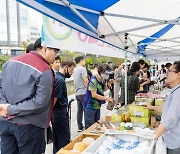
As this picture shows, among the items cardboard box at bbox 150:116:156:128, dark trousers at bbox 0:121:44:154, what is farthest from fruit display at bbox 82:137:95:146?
cardboard box at bbox 150:116:156:128

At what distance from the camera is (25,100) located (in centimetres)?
193

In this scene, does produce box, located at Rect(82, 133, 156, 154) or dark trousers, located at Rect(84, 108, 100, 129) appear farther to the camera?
dark trousers, located at Rect(84, 108, 100, 129)

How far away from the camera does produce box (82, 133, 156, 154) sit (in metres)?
1.74

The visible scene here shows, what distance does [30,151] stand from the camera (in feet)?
6.53

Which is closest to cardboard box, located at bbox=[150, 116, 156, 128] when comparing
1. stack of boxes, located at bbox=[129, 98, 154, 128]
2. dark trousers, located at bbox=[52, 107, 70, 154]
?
stack of boxes, located at bbox=[129, 98, 154, 128]

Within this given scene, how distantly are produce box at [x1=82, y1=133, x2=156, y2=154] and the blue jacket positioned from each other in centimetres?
53

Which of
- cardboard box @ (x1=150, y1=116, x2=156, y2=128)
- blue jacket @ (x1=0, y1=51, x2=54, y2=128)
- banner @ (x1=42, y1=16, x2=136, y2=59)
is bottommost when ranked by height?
cardboard box @ (x1=150, y1=116, x2=156, y2=128)

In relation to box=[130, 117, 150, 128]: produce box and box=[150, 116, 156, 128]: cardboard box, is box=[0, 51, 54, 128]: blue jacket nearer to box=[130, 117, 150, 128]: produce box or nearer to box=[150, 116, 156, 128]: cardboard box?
box=[130, 117, 150, 128]: produce box

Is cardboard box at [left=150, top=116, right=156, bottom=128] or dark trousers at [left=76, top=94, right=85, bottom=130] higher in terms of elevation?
cardboard box at [left=150, top=116, right=156, bottom=128]

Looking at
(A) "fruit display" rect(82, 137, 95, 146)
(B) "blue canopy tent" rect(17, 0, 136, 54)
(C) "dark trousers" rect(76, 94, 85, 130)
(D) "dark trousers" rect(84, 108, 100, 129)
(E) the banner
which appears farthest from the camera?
(C) "dark trousers" rect(76, 94, 85, 130)

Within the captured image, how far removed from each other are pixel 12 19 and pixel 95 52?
92.8 m

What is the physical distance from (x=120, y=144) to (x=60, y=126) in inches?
61.0

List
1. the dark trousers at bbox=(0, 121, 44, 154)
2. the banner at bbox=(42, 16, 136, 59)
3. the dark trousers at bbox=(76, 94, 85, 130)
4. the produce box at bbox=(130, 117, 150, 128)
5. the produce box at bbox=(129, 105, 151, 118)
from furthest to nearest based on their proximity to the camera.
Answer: the dark trousers at bbox=(76, 94, 85, 130) < the produce box at bbox=(129, 105, 151, 118) < the produce box at bbox=(130, 117, 150, 128) < the dark trousers at bbox=(0, 121, 44, 154) < the banner at bbox=(42, 16, 136, 59)

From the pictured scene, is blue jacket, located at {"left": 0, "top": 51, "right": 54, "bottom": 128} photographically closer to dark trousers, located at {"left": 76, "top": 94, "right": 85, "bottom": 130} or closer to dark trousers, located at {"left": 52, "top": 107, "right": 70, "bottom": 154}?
dark trousers, located at {"left": 52, "top": 107, "right": 70, "bottom": 154}
